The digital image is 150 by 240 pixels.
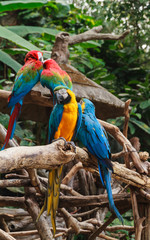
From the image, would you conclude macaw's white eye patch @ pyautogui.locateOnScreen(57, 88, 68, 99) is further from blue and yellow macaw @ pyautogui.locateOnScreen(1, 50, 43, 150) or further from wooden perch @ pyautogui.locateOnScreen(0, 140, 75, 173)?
blue and yellow macaw @ pyautogui.locateOnScreen(1, 50, 43, 150)

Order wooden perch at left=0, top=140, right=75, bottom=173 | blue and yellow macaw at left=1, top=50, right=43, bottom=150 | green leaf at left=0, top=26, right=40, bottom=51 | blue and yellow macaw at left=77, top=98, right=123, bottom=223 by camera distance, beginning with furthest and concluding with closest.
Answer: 1. green leaf at left=0, top=26, right=40, bottom=51
2. blue and yellow macaw at left=1, top=50, right=43, bottom=150
3. blue and yellow macaw at left=77, top=98, right=123, bottom=223
4. wooden perch at left=0, top=140, right=75, bottom=173

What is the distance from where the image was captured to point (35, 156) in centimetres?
82

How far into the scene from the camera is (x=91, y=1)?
336cm

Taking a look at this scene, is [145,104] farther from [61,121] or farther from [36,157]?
[36,157]

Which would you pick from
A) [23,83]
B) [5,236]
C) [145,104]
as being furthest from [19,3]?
[5,236]

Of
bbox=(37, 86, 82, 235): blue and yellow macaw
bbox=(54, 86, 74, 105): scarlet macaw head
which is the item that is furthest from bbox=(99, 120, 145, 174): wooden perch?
bbox=(54, 86, 74, 105): scarlet macaw head

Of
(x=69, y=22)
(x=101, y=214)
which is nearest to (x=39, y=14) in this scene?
(x=69, y=22)

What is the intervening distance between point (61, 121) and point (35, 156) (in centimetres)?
36

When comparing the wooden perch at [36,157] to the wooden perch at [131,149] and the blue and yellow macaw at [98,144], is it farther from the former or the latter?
the wooden perch at [131,149]

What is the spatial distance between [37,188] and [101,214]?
933 millimetres

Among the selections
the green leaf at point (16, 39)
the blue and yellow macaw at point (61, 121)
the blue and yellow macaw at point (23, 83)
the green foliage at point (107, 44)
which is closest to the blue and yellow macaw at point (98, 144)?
the blue and yellow macaw at point (61, 121)

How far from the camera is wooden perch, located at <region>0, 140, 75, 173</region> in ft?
2.42

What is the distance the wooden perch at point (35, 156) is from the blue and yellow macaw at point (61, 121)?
0.23 metres

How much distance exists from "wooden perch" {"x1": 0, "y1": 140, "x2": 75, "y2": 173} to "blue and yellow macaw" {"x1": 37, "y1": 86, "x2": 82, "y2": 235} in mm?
234
